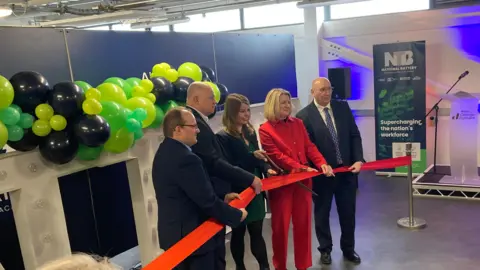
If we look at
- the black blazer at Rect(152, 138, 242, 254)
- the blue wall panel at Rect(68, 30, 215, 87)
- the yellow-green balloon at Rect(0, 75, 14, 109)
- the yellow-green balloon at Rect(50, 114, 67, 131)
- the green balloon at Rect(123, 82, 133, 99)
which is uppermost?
the blue wall panel at Rect(68, 30, 215, 87)

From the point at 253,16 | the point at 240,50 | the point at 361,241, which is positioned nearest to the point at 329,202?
the point at 361,241

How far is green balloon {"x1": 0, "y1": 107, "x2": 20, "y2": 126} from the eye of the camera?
9.06ft

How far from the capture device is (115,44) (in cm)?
431

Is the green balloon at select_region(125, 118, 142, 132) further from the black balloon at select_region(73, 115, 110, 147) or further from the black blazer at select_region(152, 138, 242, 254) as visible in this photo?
the black blazer at select_region(152, 138, 242, 254)

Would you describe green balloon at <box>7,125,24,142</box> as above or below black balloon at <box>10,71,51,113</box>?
below

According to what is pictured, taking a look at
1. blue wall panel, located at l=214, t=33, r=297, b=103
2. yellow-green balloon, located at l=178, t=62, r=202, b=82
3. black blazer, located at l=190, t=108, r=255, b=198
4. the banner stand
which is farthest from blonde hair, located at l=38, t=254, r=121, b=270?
blue wall panel, located at l=214, t=33, r=297, b=103

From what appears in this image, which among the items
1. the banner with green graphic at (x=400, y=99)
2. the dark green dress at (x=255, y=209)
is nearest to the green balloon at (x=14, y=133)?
the dark green dress at (x=255, y=209)

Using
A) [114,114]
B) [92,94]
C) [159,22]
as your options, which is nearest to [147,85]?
[114,114]

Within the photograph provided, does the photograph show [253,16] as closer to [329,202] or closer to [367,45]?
[367,45]

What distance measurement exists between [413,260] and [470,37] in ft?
14.6

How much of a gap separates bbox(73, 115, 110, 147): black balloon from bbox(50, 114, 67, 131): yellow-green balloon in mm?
94

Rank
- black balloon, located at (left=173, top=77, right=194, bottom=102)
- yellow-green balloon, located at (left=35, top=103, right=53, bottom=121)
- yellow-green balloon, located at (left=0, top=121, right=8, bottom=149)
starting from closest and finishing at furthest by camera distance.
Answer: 1. yellow-green balloon, located at (left=0, top=121, right=8, bottom=149)
2. yellow-green balloon, located at (left=35, top=103, right=53, bottom=121)
3. black balloon, located at (left=173, top=77, right=194, bottom=102)

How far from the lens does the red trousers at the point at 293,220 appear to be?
362cm

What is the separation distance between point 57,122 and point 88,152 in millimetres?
440
